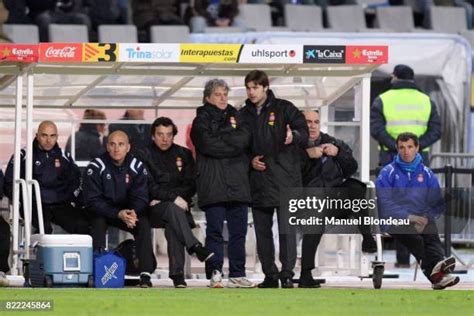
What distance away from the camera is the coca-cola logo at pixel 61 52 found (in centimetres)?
1858

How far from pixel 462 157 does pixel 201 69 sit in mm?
4866

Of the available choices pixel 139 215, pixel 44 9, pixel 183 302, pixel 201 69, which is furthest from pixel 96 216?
pixel 44 9

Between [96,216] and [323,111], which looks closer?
[96,216]

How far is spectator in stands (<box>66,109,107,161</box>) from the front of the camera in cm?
2120

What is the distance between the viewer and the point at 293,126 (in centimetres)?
1833

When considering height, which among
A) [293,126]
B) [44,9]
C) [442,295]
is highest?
[44,9]

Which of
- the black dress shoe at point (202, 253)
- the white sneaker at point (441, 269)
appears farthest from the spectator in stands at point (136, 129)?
the white sneaker at point (441, 269)

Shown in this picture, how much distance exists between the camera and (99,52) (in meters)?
18.6

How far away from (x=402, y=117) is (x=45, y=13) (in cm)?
724

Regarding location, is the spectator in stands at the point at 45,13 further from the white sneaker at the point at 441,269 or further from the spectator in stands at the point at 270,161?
the white sneaker at the point at 441,269

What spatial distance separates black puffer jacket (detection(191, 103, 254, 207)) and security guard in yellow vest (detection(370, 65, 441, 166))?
3.83 meters

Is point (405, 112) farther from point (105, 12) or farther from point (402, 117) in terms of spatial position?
point (105, 12)

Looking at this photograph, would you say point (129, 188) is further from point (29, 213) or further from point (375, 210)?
point (375, 210)

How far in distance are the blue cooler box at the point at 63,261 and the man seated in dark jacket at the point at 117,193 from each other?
0.53 metres
